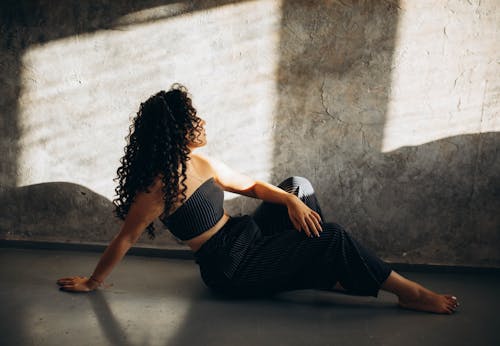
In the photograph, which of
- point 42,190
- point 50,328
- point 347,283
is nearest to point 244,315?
point 347,283

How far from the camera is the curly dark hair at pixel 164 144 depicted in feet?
6.24

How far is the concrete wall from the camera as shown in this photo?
2338mm

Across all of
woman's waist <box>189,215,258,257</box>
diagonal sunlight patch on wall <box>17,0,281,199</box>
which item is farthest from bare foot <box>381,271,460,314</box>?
diagonal sunlight patch on wall <box>17,0,281,199</box>

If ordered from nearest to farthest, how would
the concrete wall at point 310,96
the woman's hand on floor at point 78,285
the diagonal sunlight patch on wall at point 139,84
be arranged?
the woman's hand on floor at point 78,285 → the concrete wall at point 310,96 → the diagonal sunlight patch on wall at point 139,84

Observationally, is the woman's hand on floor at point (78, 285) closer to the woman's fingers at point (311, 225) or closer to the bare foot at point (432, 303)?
the woman's fingers at point (311, 225)

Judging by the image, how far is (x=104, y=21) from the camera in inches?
101

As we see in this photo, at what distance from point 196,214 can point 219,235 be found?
17 cm

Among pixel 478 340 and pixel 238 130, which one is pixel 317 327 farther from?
pixel 238 130

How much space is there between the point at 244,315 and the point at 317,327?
0.35 m

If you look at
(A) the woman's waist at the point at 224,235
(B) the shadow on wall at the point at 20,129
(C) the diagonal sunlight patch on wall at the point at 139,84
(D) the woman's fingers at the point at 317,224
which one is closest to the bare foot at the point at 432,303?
(D) the woman's fingers at the point at 317,224

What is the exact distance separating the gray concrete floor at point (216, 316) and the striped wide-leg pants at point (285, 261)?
13 centimetres

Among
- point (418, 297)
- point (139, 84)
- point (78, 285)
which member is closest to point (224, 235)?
point (78, 285)

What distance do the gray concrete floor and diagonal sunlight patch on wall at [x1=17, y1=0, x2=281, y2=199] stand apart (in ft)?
2.49

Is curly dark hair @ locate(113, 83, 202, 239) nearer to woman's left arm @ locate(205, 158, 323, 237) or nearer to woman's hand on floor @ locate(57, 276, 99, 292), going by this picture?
woman's left arm @ locate(205, 158, 323, 237)
